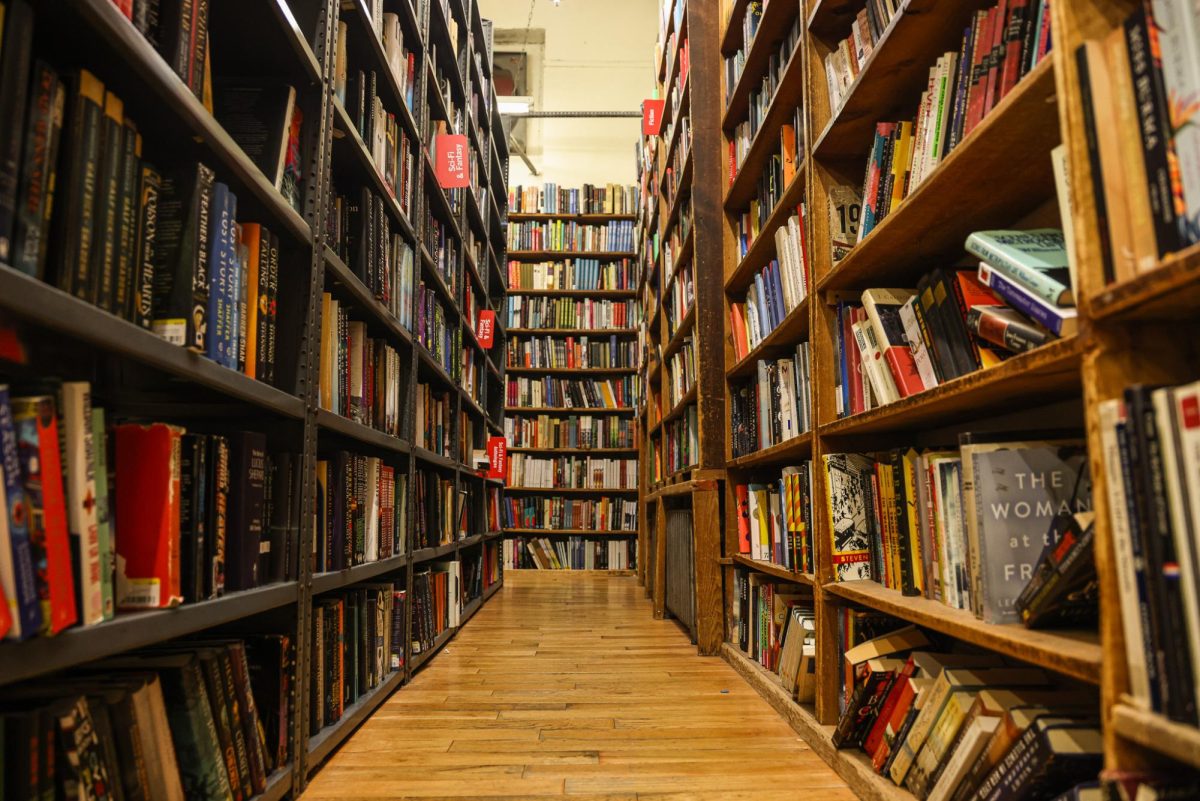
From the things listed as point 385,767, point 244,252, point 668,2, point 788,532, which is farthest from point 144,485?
point 668,2

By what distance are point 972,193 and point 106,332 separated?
4.03 ft

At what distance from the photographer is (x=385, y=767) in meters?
1.49

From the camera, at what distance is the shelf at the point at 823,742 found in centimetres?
123

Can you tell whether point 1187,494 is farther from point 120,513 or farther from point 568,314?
point 568,314

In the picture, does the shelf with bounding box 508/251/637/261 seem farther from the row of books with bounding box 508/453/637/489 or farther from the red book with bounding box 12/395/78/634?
the red book with bounding box 12/395/78/634

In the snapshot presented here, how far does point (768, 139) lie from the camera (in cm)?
219

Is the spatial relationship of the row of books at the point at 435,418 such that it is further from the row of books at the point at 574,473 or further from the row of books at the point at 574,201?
the row of books at the point at 574,201

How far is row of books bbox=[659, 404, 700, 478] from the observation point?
3092 millimetres

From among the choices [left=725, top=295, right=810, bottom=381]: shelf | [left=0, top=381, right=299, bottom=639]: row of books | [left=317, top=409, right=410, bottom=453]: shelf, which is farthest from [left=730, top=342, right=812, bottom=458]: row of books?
[left=0, top=381, right=299, bottom=639]: row of books

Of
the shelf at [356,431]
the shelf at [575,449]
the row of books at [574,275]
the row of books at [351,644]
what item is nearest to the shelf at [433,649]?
the row of books at [351,644]

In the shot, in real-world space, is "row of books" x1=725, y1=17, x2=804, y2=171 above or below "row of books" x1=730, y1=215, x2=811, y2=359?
above

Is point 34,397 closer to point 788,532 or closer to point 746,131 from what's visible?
point 788,532

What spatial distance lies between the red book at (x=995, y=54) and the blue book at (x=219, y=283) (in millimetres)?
1146

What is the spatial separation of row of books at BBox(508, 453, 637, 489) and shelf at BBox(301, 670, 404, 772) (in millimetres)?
3803
